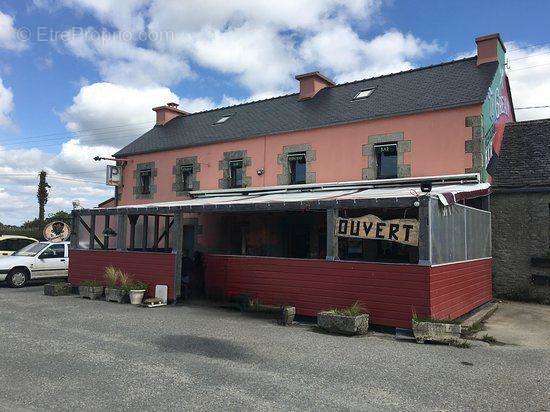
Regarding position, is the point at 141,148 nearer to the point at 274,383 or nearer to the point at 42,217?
Answer: the point at 274,383

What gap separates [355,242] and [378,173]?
228 centimetres

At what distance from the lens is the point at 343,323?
27.9 ft

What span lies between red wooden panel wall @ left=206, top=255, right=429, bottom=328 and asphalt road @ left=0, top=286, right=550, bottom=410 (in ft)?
2.41

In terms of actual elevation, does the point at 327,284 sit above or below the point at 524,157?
below

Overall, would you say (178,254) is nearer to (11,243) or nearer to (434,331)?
(434,331)

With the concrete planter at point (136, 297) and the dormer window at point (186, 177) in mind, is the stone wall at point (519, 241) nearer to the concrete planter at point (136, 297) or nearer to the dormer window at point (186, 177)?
the concrete planter at point (136, 297)

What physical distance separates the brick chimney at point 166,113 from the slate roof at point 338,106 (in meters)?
0.95

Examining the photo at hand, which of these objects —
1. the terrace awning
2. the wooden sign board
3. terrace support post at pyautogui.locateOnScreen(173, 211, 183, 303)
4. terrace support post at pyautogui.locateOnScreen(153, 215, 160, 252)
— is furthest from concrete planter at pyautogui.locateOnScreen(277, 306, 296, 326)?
terrace support post at pyautogui.locateOnScreen(153, 215, 160, 252)

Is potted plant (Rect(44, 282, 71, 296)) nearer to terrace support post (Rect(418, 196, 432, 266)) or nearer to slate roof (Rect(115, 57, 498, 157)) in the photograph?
slate roof (Rect(115, 57, 498, 157))

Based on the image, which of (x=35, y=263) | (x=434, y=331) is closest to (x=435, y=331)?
(x=434, y=331)

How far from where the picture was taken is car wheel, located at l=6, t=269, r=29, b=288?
15516mm

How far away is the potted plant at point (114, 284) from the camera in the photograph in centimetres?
1234

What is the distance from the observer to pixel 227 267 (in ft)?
39.0

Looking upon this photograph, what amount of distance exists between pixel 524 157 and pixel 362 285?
7940 millimetres
